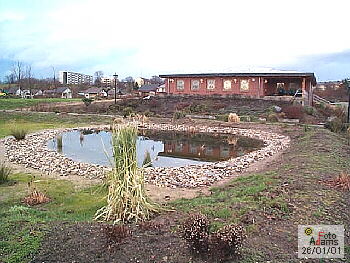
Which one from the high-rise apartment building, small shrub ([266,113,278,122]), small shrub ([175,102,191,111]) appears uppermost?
the high-rise apartment building

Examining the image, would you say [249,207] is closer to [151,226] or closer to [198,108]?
[151,226]

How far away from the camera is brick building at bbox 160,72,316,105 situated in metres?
27.5

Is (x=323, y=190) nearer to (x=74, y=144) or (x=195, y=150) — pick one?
(x=195, y=150)

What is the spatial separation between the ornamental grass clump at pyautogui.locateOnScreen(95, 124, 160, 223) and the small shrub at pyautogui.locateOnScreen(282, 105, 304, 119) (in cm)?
1819

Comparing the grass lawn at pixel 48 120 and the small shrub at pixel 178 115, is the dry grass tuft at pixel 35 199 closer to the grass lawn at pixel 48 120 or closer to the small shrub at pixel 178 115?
the grass lawn at pixel 48 120

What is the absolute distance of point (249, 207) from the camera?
15.9 ft

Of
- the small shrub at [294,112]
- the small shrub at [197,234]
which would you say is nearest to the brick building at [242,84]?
the small shrub at [294,112]

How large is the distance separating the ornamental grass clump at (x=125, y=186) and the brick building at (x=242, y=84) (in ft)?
76.8

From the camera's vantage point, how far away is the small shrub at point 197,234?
11.1 feet

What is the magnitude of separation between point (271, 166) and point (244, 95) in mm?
19630

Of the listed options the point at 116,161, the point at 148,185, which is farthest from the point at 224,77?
the point at 116,161
